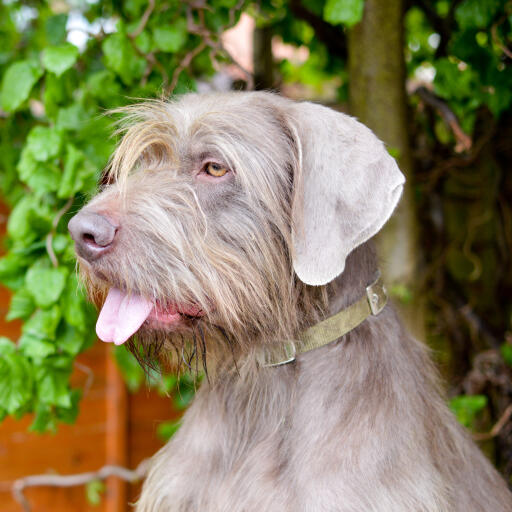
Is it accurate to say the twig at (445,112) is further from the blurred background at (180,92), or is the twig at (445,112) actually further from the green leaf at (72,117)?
the green leaf at (72,117)

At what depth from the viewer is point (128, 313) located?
6.78 ft

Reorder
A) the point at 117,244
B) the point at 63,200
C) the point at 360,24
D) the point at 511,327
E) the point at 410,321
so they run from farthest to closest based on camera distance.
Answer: the point at 511,327 < the point at 410,321 < the point at 360,24 < the point at 63,200 < the point at 117,244

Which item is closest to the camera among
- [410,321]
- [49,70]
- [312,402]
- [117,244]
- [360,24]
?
[117,244]

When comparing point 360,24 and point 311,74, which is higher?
point 360,24

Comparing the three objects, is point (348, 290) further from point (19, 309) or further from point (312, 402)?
point (19, 309)

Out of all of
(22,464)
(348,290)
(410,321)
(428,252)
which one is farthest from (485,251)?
(22,464)

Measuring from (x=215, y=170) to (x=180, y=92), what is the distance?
92 centimetres

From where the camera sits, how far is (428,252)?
424 cm

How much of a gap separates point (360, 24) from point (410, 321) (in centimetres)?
132

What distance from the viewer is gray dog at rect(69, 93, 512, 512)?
2.02m

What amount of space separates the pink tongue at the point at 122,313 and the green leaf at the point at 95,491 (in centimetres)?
269

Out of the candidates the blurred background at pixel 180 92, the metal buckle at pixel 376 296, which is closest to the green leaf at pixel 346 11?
the blurred background at pixel 180 92

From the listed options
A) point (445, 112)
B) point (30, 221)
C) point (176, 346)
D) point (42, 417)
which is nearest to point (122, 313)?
point (176, 346)

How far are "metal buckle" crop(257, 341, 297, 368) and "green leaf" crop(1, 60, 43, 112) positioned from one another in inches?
50.6
